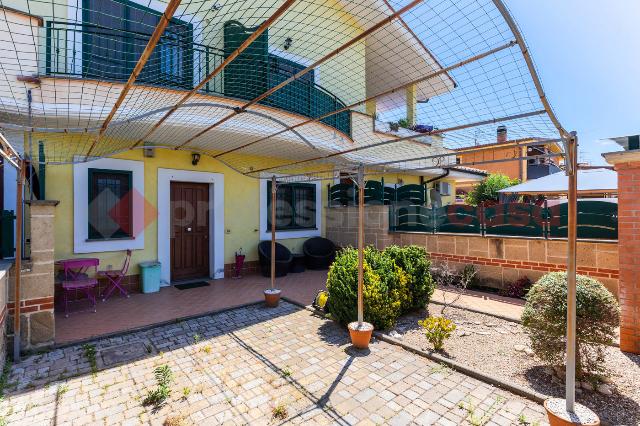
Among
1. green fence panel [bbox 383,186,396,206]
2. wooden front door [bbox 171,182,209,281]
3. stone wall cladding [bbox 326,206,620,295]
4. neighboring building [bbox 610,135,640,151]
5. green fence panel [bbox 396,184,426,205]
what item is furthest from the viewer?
green fence panel [bbox 383,186,396,206]

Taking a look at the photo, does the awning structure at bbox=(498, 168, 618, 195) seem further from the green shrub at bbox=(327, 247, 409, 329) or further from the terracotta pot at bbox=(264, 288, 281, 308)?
the terracotta pot at bbox=(264, 288, 281, 308)

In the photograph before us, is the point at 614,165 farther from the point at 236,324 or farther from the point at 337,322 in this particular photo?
the point at 236,324

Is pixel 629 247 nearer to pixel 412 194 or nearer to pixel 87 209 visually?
pixel 412 194

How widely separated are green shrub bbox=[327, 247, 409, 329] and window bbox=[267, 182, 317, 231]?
4.90m

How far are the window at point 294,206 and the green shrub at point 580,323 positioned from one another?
749cm

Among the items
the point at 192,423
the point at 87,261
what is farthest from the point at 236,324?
the point at 87,261

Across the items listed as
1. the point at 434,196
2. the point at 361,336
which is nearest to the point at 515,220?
the point at 361,336

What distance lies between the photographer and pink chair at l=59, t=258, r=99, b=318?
20.0 ft

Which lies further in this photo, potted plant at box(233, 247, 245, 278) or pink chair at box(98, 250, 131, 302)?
potted plant at box(233, 247, 245, 278)

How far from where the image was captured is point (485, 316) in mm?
5973

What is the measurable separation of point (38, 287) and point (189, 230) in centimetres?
429

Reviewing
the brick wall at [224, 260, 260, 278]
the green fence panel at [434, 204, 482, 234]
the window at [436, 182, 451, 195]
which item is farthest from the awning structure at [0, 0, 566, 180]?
the window at [436, 182, 451, 195]

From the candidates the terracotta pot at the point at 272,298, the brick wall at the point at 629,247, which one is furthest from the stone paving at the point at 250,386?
the brick wall at the point at 629,247

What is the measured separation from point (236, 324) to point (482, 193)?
46.0 ft
